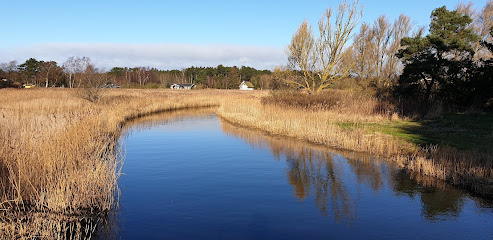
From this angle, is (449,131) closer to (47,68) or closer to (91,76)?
(91,76)

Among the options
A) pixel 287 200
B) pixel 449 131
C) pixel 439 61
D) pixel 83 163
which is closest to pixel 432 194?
pixel 287 200

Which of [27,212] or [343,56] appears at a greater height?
[343,56]

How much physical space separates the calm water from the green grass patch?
264 cm

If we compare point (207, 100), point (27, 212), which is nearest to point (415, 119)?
point (27, 212)

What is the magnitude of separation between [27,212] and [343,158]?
825 centimetres

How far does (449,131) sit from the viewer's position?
1281 cm

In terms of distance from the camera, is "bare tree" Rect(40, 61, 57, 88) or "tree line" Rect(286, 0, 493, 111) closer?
"tree line" Rect(286, 0, 493, 111)

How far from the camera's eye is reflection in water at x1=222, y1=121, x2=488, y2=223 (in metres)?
6.38

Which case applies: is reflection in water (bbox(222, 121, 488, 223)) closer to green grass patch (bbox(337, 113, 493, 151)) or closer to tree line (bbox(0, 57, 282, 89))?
green grass patch (bbox(337, 113, 493, 151))

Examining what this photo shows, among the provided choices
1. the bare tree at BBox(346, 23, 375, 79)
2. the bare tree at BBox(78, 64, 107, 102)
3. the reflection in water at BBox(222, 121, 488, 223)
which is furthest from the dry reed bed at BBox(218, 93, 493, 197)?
the bare tree at BBox(346, 23, 375, 79)

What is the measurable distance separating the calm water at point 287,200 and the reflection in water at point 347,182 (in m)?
0.02

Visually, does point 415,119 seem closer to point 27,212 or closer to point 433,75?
point 433,75

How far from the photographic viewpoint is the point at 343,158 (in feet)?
34.1

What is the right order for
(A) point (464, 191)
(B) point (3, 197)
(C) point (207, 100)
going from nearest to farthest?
1. (B) point (3, 197)
2. (A) point (464, 191)
3. (C) point (207, 100)
